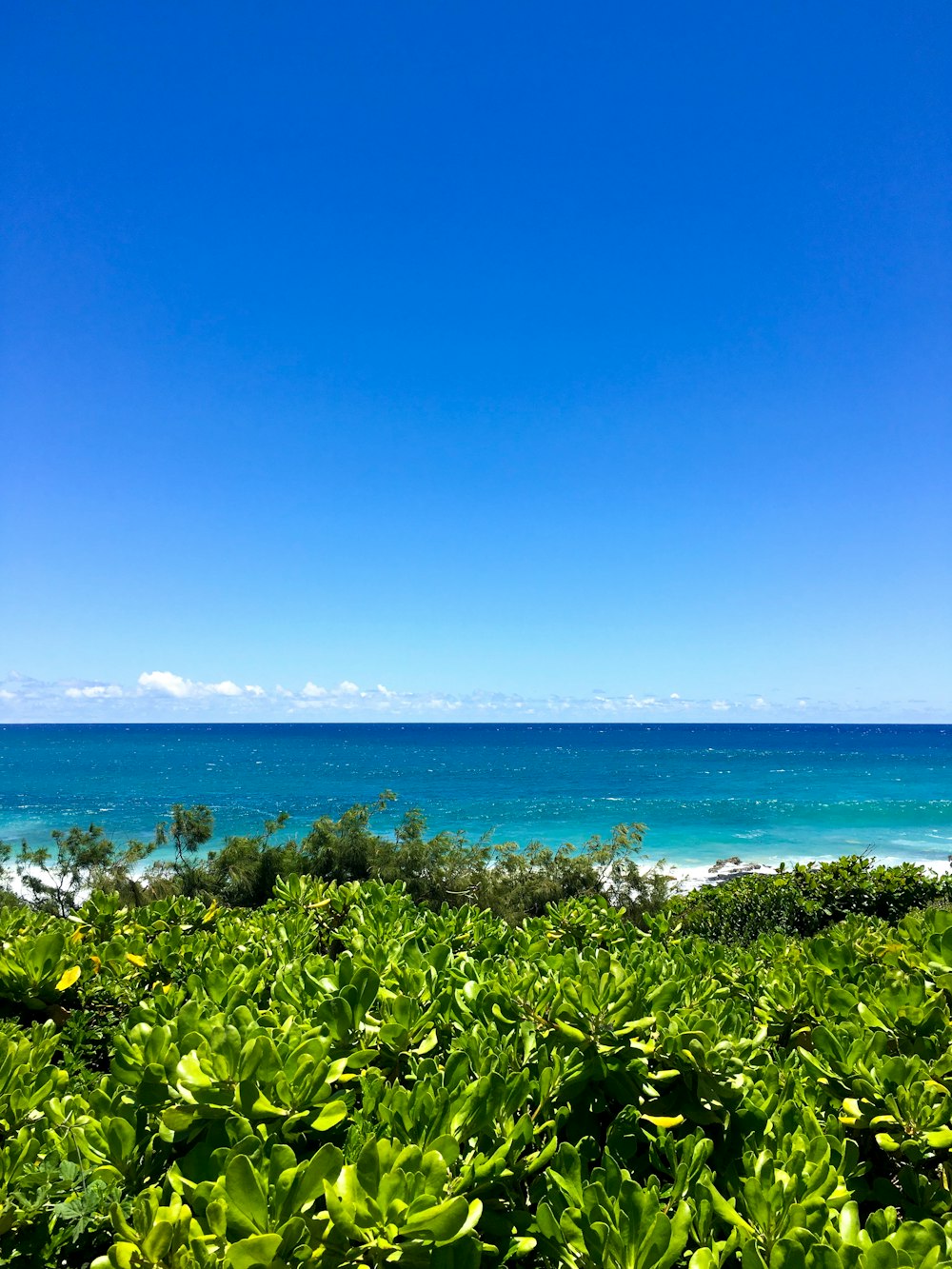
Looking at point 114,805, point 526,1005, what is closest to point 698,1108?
point 526,1005

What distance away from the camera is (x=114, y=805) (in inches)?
1730

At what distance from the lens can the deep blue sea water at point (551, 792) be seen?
3253cm

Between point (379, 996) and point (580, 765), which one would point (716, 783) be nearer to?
point (580, 765)

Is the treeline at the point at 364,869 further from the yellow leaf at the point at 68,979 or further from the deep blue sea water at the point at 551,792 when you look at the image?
the yellow leaf at the point at 68,979

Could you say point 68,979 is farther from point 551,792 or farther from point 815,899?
point 551,792

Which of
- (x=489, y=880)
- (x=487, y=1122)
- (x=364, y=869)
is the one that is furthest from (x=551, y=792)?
(x=487, y=1122)

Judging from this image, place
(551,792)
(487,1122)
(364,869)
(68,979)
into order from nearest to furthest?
(487,1122), (68,979), (364,869), (551,792)

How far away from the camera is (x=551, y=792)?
51.2 m

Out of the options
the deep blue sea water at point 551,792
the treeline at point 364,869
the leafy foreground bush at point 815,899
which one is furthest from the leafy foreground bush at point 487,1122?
the deep blue sea water at point 551,792

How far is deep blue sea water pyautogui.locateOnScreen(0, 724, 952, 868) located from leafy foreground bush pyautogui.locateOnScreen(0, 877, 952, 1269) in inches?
562

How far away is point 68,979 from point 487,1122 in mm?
2095

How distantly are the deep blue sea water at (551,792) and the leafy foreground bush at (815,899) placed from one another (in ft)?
18.6

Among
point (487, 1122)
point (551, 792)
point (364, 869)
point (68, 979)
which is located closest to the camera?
point (487, 1122)

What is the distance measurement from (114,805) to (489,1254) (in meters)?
49.2
